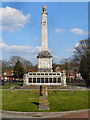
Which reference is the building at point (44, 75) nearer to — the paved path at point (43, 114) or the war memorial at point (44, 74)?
the war memorial at point (44, 74)

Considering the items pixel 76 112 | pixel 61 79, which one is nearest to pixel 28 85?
pixel 61 79

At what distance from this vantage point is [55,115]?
36.3 feet

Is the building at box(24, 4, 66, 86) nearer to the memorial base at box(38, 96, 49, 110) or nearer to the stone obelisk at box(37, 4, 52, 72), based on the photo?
the stone obelisk at box(37, 4, 52, 72)

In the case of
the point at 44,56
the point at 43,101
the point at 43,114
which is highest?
the point at 44,56

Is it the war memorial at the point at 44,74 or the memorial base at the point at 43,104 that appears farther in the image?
the war memorial at the point at 44,74

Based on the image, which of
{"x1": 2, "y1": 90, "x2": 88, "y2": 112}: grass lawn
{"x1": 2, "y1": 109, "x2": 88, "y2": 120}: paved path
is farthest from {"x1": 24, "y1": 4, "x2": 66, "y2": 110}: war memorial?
{"x1": 2, "y1": 109, "x2": 88, "y2": 120}: paved path

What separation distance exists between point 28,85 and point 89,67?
18319 millimetres

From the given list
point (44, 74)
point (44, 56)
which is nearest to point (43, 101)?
point (44, 74)

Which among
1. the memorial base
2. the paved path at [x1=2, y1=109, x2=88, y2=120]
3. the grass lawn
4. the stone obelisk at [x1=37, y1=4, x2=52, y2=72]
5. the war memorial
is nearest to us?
the paved path at [x1=2, y1=109, x2=88, y2=120]

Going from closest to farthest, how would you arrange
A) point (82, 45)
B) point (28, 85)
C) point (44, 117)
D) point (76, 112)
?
point (44, 117), point (76, 112), point (28, 85), point (82, 45)

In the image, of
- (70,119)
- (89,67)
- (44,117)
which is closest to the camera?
(70,119)

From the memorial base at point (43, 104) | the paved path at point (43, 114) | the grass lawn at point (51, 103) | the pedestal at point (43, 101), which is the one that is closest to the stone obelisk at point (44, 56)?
the grass lawn at point (51, 103)

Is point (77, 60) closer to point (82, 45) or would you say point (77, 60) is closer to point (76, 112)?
point (82, 45)

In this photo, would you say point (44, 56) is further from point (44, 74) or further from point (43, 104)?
point (43, 104)
